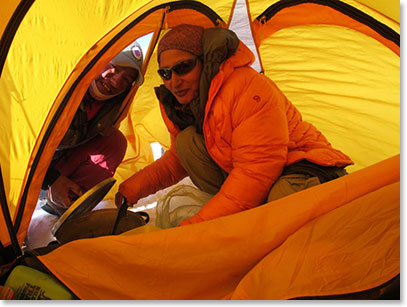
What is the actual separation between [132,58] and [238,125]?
0.66 m

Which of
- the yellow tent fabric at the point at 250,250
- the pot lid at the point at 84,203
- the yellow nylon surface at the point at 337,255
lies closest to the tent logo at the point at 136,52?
the pot lid at the point at 84,203

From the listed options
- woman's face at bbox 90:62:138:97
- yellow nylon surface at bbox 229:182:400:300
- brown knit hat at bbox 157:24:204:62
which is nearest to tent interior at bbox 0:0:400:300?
yellow nylon surface at bbox 229:182:400:300

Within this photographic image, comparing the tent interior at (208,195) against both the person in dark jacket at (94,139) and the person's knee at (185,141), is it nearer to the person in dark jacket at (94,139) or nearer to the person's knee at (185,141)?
the person in dark jacket at (94,139)

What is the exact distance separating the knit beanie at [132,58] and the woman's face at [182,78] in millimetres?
357

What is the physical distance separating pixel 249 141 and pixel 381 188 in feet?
1.33

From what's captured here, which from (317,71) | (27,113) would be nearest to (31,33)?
(27,113)

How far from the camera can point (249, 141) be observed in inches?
47.3

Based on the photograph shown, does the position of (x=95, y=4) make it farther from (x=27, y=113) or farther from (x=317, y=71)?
(x=317, y=71)

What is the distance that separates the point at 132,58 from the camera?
1.67m

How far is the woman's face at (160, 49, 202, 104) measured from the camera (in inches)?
50.6

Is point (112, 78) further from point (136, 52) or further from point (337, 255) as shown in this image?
point (337, 255)

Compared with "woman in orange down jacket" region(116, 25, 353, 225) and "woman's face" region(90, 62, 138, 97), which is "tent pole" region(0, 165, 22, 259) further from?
"woman's face" region(90, 62, 138, 97)

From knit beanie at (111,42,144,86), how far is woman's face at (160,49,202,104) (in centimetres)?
36

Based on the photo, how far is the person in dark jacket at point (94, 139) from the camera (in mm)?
1652
